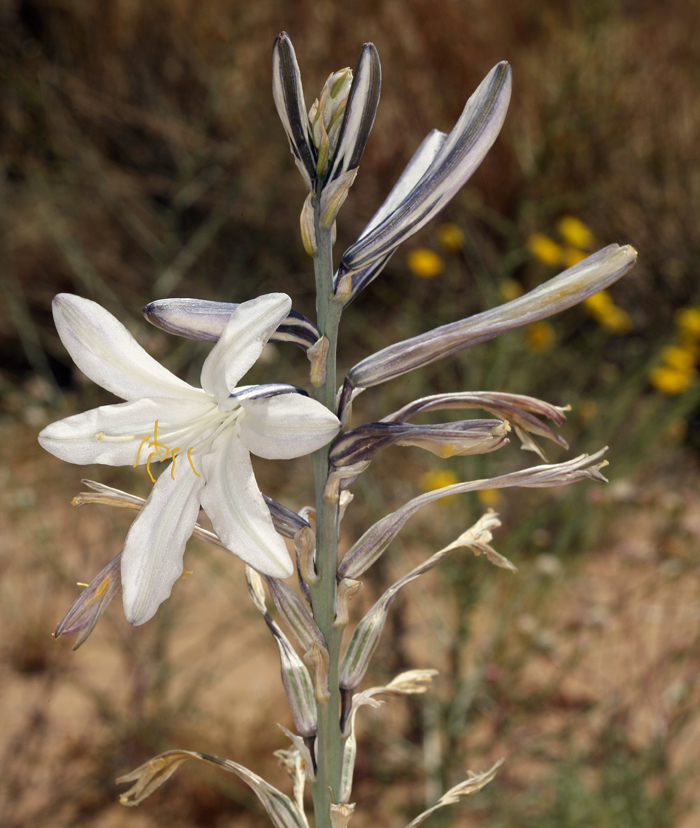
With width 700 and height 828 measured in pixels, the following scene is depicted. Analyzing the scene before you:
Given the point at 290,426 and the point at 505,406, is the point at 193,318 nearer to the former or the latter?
the point at 290,426

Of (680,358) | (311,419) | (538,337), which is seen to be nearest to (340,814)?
(311,419)

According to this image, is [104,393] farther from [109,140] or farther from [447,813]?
[447,813]

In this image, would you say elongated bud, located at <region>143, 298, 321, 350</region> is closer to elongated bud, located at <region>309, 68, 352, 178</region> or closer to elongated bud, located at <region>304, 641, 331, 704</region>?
elongated bud, located at <region>309, 68, 352, 178</region>

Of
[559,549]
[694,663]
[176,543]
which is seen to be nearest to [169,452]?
[176,543]

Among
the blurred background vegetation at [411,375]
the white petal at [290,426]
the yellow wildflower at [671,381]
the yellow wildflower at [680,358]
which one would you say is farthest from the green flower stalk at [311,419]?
the yellow wildflower at [680,358]

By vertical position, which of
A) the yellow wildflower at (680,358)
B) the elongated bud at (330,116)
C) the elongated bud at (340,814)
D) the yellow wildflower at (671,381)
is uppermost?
the elongated bud at (330,116)

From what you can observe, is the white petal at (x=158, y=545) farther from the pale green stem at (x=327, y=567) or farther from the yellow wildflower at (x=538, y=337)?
the yellow wildflower at (x=538, y=337)
